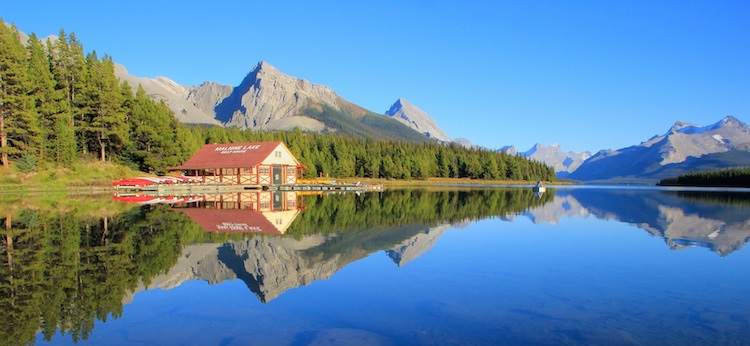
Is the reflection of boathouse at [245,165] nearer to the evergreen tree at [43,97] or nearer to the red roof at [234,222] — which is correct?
the evergreen tree at [43,97]

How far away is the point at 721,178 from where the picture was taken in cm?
10262

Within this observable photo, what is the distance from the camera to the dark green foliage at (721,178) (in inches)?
3839

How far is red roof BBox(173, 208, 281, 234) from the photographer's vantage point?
812 inches

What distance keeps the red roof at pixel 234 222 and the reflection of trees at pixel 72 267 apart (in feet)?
5.60

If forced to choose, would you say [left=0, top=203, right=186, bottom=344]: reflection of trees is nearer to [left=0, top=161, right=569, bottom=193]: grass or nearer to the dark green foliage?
[left=0, top=161, right=569, bottom=193]: grass

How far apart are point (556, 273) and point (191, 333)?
9.09 metres

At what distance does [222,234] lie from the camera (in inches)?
750

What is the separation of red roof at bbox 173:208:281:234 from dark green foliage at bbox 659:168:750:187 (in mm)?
105738

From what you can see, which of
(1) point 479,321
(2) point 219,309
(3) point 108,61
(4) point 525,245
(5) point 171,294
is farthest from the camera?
(3) point 108,61

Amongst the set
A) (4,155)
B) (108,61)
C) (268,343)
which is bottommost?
(268,343)

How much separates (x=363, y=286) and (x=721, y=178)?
384ft

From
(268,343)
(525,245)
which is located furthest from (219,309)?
(525,245)

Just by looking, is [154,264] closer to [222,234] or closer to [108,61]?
[222,234]

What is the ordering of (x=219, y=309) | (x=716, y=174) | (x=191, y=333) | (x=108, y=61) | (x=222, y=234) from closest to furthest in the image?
1. (x=191, y=333)
2. (x=219, y=309)
3. (x=222, y=234)
4. (x=108, y=61)
5. (x=716, y=174)
